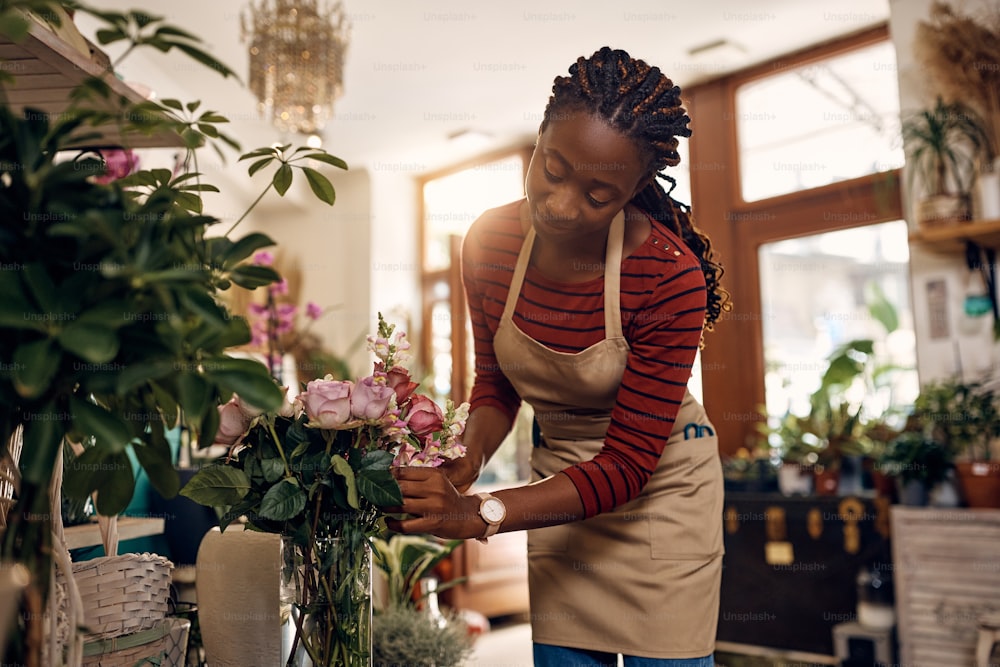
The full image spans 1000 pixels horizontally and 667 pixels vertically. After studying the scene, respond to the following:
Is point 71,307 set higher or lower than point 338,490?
higher

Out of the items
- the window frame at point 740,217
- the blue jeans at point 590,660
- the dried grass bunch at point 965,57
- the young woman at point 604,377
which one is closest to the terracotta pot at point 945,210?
the dried grass bunch at point 965,57

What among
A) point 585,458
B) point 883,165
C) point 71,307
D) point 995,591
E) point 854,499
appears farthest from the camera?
point 883,165

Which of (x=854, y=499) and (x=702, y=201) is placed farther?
(x=702, y=201)

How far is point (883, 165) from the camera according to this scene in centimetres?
403

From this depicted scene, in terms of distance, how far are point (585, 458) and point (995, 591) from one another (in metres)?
2.21

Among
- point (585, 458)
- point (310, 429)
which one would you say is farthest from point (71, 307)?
point (585, 458)

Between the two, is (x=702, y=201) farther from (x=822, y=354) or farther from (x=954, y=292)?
(x=954, y=292)

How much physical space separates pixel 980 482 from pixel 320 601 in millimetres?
2718

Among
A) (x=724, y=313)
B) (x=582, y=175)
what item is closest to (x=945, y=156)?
(x=724, y=313)

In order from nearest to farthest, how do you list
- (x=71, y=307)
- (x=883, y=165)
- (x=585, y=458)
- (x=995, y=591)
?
(x=71, y=307), (x=585, y=458), (x=995, y=591), (x=883, y=165)

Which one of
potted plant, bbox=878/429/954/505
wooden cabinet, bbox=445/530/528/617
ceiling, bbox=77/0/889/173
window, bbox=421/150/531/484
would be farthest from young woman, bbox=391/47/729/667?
window, bbox=421/150/531/484

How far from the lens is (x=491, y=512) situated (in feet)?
3.38

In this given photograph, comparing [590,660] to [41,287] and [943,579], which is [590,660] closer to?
[41,287]

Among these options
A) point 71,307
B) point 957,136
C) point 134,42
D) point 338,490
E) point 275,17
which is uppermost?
point 275,17
